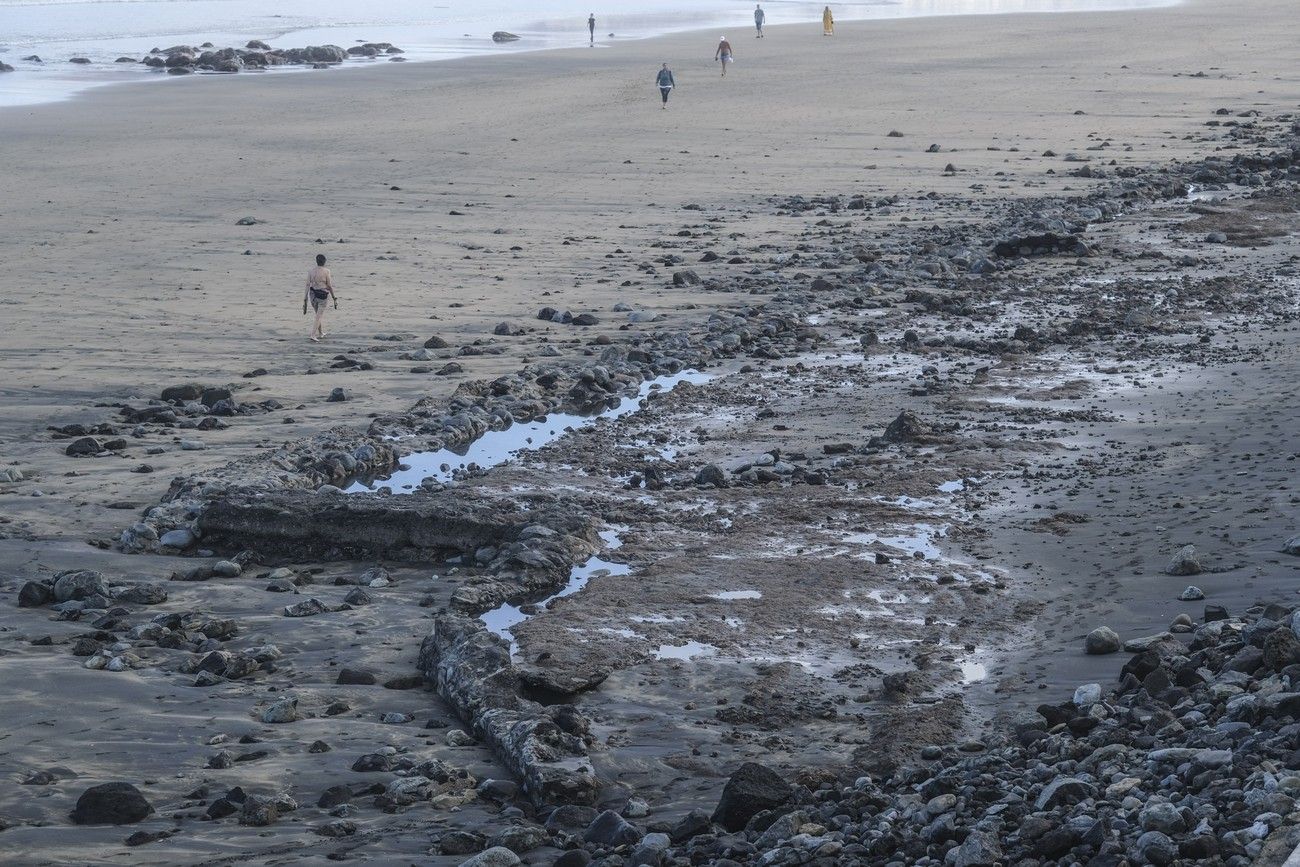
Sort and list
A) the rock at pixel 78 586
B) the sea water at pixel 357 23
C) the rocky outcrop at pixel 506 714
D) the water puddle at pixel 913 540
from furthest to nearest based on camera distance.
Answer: the sea water at pixel 357 23 → the water puddle at pixel 913 540 → the rock at pixel 78 586 → the rocky outcrop at pixel 506 714

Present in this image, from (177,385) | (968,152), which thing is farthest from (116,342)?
(968,152)

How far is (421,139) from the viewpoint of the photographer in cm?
3019

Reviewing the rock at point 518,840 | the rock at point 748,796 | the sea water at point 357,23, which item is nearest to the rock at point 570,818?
the rock at point 518,840

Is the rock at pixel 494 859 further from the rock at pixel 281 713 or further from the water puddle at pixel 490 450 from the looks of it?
the water puddle at pixel 490 450

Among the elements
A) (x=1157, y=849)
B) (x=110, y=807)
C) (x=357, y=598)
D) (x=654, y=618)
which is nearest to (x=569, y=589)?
(x=654, y=618)

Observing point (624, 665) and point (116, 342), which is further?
point (116, 342)

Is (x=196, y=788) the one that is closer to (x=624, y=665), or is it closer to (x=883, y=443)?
(x=624, y=665)

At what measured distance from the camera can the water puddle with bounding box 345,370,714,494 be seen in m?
11.0

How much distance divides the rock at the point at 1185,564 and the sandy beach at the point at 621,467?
2.3 inches

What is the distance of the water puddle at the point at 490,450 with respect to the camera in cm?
1102

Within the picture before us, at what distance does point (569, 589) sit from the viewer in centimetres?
885

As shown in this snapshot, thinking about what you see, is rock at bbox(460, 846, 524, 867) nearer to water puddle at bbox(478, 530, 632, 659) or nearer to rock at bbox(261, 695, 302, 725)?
rock at bbox(261, 695, 302, 725)

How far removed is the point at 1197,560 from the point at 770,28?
5433cm

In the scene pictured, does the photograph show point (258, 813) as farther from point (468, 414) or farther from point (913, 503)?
point (468, 414)
